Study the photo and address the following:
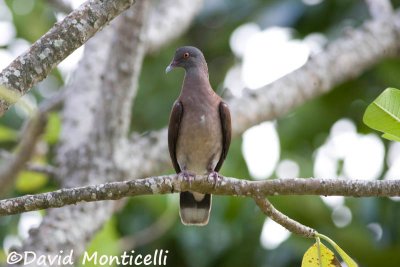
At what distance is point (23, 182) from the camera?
5.52 meters

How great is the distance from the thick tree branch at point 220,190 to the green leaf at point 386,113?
0.22 meters

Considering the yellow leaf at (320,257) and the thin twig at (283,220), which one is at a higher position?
the thin twig at (283,220)

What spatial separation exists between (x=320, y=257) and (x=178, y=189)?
2.07ft

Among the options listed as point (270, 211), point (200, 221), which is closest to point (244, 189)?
point (270, 211)

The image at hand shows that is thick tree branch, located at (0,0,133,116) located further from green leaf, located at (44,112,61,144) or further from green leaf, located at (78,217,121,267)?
green leaf, located at (44,112,61,144)

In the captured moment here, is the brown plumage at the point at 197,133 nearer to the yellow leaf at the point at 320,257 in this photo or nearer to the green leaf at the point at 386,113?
the yellow leaf at the point at 320,257

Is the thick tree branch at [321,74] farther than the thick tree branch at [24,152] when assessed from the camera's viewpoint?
Yes

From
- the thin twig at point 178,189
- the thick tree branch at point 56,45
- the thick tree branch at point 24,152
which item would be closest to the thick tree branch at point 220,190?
the thin twig at point 178,189

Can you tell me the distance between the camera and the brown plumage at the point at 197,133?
4473mm

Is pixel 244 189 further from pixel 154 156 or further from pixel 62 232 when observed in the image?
pixel 154 156

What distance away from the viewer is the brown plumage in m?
4.47

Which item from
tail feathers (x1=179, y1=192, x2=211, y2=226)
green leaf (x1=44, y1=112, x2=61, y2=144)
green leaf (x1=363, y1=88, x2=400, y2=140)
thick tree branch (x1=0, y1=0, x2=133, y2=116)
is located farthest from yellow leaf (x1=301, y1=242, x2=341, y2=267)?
green leaf (x1=44, y1=112, x2=61, y2=144)

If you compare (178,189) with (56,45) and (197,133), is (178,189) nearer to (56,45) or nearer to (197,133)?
(56,45)

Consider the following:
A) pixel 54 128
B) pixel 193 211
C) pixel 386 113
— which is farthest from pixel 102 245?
pixel 386 113
